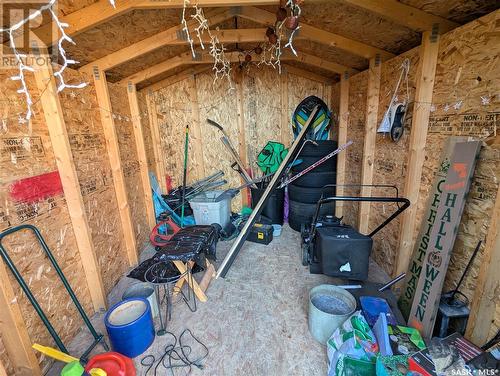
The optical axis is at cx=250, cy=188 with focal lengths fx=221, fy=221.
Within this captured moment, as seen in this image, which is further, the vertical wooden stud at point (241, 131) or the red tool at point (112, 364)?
the vertical wooden stud at point (241, 131)

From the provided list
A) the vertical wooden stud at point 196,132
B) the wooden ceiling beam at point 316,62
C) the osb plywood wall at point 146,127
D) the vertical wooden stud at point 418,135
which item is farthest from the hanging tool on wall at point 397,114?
the osb plywood wall at point 146,127

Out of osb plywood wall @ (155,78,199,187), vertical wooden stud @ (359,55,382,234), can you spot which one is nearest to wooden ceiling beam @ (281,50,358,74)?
vertical wooden stud @ (359,55,382,234)

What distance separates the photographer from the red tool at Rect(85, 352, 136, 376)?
1.23m

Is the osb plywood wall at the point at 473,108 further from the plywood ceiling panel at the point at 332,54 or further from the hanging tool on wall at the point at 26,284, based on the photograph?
the hanging tool on wall at the point at 26,284

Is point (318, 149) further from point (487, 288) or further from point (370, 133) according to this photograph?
point (487, 288)

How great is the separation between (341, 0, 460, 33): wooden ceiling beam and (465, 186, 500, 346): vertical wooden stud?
116cm

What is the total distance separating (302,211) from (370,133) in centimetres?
131

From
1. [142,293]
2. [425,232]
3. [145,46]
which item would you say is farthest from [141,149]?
[425,232]

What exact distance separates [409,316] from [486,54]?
1684 mm

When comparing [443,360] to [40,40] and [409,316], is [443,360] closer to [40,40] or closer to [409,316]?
[409,316]

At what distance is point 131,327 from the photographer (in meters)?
1.42

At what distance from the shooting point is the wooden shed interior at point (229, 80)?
126cm

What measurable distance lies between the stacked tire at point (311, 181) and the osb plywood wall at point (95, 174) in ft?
7.34

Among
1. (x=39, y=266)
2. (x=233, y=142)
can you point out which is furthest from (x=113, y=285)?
(x=233, y=142)
